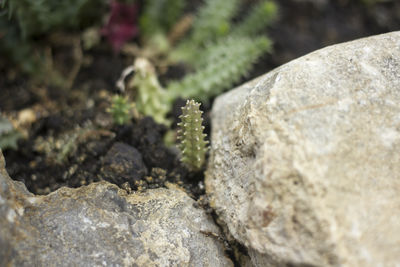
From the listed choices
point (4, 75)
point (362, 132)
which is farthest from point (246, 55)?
point (4, 75)

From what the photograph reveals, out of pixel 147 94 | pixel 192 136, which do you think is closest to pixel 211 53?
pixel 147 94

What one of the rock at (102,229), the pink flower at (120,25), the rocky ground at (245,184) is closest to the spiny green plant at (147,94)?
the rocky ground at (245,184)

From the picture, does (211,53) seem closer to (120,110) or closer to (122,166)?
(120,110)

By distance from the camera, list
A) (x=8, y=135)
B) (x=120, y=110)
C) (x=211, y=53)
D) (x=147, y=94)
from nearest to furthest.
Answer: (x=120, y=110)
(x=8, y=135)
(x=147, y=94)
(x=211, y=53)

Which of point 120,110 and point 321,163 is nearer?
point 321,163

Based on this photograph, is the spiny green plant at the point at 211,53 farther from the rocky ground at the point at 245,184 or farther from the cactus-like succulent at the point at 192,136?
the cactus-like succulent at the point at 192,136

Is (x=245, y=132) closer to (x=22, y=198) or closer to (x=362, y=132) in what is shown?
(x=362, y=132)
